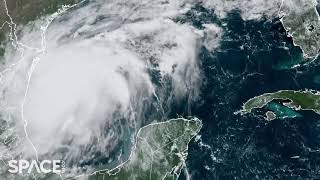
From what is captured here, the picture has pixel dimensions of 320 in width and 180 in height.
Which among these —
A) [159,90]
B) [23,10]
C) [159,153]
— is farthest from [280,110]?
[23,10]

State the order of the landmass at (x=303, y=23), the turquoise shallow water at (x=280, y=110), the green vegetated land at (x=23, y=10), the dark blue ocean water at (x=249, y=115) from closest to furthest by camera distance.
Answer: the dark blue ocean water at (x=249, y=115), the turquoise shallow water at (x=280, y=110), the green vegetated land at (x=23, y=10), the landmass at (x=303, y=23)

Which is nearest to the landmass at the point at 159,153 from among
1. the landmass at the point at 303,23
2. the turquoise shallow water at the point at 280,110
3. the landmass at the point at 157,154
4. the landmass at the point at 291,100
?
the landmass at the point at 157,154

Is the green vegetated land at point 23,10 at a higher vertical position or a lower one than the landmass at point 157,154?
higher

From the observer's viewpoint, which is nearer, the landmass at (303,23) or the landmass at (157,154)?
the landmass at (157,154)

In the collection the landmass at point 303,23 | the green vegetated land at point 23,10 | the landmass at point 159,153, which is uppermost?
the green vegetated land at point 23,10

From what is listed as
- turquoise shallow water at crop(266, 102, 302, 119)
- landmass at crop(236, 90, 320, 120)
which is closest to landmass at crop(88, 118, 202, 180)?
landmass at crop(236, 90, 320, 120)

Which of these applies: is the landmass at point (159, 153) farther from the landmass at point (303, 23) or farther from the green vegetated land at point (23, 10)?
the green vegetated land at point (23, 10)
